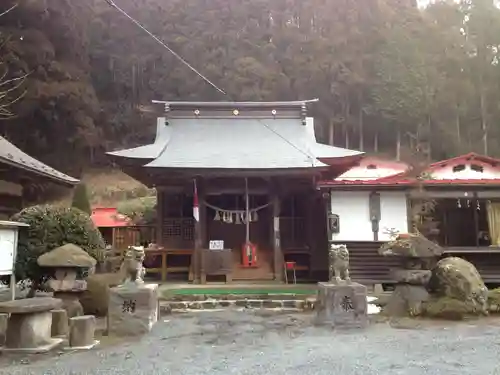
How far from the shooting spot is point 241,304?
12.2 m

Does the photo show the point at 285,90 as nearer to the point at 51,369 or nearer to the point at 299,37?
the point at 299,37

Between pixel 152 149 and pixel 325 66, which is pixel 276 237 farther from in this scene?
pixel 325 66

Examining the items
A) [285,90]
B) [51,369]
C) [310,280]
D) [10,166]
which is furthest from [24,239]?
[285,90]

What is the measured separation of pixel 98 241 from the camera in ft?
32.6

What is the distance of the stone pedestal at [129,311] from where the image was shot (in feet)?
27.5

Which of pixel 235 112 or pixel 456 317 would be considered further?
pixel 235 112

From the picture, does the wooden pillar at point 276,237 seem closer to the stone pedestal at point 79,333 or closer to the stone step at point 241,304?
the stone step at point 241,304

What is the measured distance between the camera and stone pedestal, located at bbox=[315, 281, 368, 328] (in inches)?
357

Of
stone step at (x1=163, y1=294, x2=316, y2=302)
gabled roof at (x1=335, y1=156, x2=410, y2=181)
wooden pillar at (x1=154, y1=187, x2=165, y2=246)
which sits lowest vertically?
stone step at (x1=163, y1=294, x2=316, y2=302)

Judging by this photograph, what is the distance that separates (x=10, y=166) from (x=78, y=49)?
25.5 metres

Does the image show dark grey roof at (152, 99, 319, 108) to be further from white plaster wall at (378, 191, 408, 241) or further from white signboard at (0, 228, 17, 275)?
white signboard at (0, 228, 17, 275)

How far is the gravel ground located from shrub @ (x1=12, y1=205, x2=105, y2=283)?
7.39 feet

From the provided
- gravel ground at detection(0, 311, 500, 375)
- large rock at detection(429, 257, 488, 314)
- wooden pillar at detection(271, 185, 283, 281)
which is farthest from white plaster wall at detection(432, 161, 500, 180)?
gravel ground at detection(0, 311, 500, 375)

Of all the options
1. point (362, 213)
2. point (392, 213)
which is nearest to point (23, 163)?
point (362, 213)
